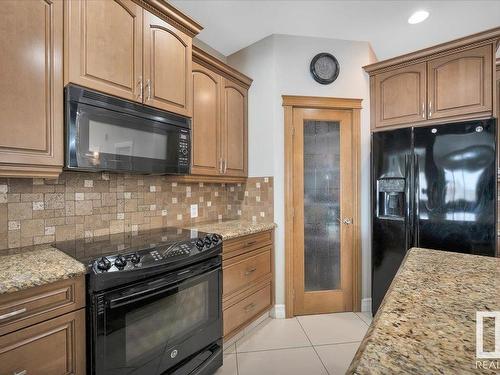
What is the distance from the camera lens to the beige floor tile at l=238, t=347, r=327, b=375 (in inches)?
71.1

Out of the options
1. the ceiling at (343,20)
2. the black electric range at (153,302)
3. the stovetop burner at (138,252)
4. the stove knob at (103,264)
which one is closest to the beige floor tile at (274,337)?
the black electric range at (153,302)

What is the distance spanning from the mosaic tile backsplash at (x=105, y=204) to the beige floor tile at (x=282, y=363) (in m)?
1.14

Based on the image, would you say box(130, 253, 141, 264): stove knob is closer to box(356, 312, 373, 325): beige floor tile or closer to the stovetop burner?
the stovetop burner

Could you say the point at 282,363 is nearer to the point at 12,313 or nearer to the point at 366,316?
the point at 366,316

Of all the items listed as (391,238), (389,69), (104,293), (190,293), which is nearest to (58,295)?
(104,293)

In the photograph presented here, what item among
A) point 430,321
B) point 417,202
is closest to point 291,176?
point 417,202

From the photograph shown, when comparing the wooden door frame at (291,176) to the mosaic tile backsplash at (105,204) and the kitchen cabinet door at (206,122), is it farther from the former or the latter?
the kitchen cabinet door at (206,122)

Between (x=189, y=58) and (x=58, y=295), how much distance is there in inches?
68.1

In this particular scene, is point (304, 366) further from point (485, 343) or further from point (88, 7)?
point (88, 7)

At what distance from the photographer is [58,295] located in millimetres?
1092

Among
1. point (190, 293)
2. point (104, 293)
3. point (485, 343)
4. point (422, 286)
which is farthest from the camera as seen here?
point (190, 293)

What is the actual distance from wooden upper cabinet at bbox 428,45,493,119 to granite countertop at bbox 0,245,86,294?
2828 mm

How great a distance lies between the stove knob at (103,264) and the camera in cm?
120

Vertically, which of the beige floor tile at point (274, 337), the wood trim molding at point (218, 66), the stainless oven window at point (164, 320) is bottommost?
the beige floor tile at point (274, 337)
